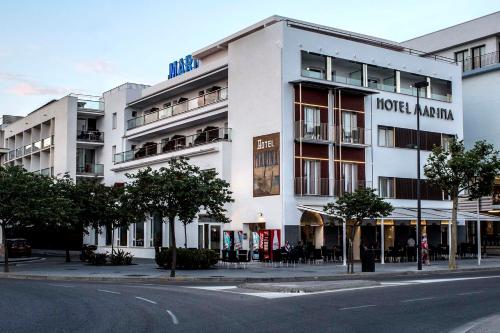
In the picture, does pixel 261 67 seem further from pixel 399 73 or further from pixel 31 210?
pixel 31 210

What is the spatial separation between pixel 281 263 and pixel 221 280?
8.92m

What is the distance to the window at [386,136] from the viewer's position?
44594 millimetres

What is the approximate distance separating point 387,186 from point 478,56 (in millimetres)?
16309

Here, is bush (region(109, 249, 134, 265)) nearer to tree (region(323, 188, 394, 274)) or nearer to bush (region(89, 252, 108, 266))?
bush (region(89, 252, 108, 266))

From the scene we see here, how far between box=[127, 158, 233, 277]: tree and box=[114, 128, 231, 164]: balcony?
1295 centimetres

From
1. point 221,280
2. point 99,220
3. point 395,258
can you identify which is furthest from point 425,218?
point 99,220

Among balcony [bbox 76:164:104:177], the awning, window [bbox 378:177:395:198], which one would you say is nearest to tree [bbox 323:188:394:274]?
the awning

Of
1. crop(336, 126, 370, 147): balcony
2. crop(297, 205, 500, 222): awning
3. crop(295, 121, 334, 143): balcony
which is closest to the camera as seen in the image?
crop(297, 205, 500, 222): awning

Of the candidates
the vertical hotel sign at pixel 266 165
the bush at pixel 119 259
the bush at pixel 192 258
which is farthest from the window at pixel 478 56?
the bush at pixel 119 259

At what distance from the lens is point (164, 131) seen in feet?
173

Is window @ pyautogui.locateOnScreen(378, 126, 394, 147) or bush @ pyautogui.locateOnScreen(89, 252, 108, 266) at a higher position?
window @ pyautogui.locateOnScreen(378, 126, 394, 147)

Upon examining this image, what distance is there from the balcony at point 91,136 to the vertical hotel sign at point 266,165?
85.0 ft

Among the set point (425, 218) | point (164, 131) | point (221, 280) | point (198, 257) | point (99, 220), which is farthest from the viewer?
point (164, 131)

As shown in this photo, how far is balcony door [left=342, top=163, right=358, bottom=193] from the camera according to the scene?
137 ft
